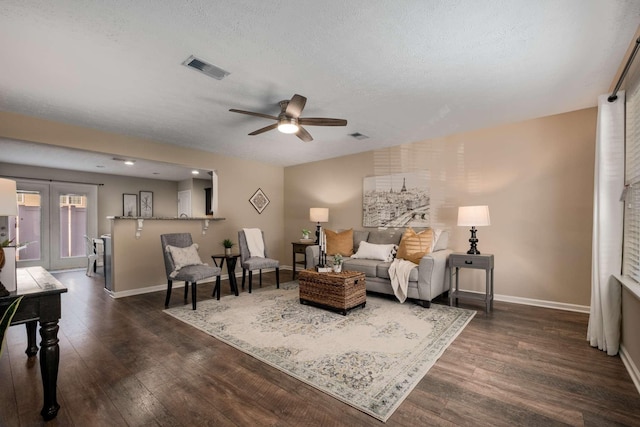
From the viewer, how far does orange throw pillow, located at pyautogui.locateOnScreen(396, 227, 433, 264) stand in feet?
13.2

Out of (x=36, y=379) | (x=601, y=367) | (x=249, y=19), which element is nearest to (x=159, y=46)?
(x=249, y=19)

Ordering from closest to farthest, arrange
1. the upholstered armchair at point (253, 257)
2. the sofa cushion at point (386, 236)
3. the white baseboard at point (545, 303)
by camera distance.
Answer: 1. the white baseboard at point (545, 303)
2. the upholstered armchair at point (253, 257)
3. the sofa cushion at point (386, 236)

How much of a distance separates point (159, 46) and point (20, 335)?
3.16 metres

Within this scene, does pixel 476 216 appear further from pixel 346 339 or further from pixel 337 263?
pixel 346 339

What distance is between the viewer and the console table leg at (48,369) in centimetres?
170

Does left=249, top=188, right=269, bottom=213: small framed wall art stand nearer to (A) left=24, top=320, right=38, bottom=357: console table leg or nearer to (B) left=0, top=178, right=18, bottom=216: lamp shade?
(A) left=24, top=320, right=38, bottom=357: console table leg

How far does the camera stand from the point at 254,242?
5.00 metres

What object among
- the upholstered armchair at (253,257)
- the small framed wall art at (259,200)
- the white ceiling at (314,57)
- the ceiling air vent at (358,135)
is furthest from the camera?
the small framed wall art at (259,200)

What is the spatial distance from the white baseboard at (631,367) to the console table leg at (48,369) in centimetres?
371

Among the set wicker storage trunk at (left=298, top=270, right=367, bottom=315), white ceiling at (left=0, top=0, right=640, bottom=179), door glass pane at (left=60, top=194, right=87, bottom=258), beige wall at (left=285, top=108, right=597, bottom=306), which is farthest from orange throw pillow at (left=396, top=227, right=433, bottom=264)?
door glass pane at (left=60, top=194, right=87, bottom=258)

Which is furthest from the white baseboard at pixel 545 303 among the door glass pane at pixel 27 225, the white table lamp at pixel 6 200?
the door glass pane at pixel 27 225

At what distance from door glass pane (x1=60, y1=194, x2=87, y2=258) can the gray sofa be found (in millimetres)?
6231

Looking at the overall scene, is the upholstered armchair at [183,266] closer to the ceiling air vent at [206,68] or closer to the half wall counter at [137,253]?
the half wall counter at [137,253]

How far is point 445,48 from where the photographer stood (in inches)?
87.2
